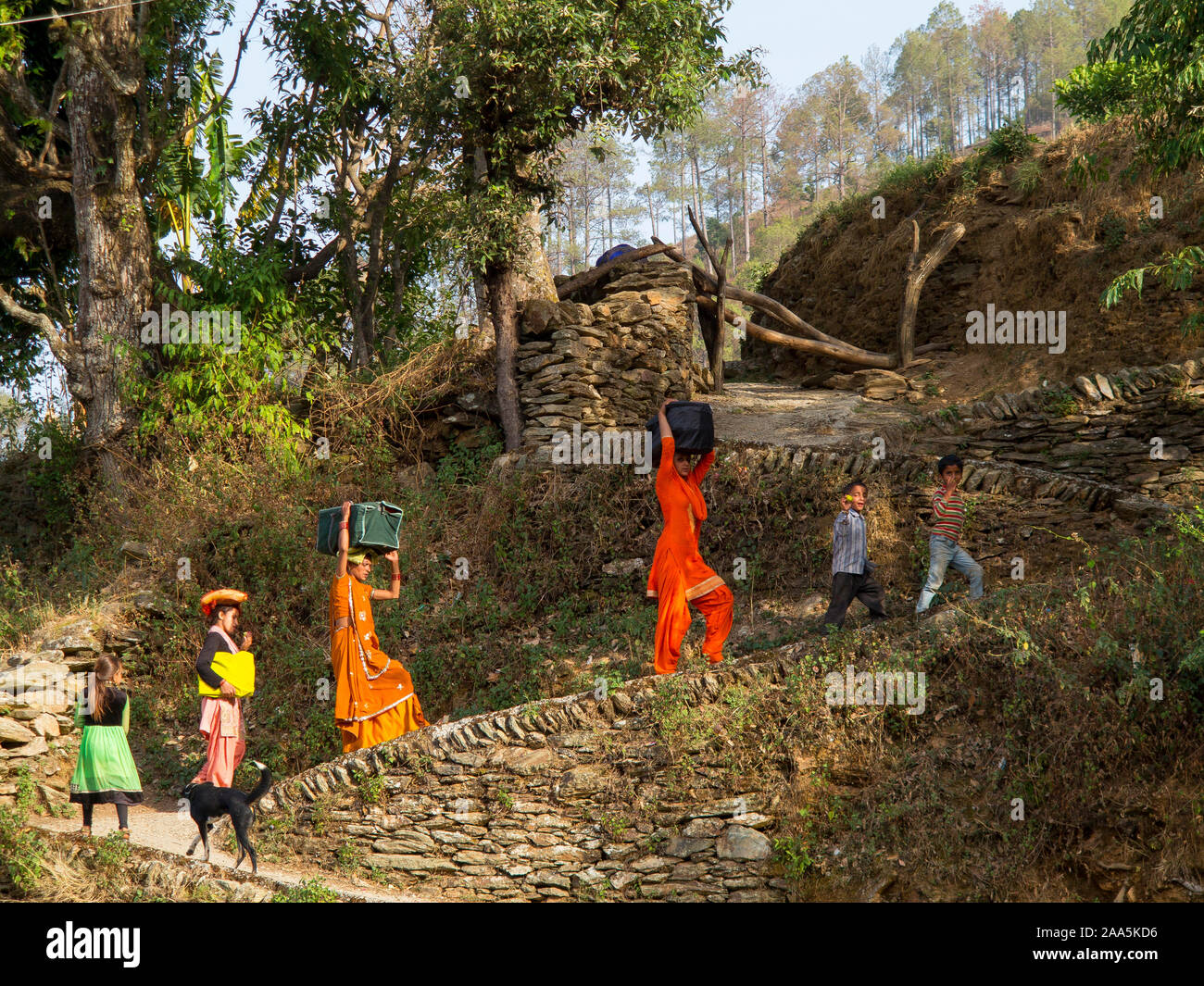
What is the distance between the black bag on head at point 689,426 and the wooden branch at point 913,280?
8.00 meters

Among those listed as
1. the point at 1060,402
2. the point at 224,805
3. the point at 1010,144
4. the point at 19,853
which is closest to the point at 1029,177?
the point at 1010,144

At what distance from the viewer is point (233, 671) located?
21.5 ft

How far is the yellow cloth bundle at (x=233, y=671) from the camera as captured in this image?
6.48 m

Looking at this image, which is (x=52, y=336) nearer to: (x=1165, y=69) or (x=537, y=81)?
(x=537, y=81)

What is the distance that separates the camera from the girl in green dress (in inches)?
265

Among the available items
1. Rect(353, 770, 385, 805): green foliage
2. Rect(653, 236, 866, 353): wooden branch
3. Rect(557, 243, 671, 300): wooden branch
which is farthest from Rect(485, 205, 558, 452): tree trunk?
Rect(353, 770, 385, 805): green foliage

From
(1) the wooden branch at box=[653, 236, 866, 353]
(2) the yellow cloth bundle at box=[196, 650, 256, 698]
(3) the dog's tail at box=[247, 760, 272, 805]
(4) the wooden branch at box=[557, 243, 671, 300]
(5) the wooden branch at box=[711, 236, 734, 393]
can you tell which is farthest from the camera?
(1) the wooden branch at box=[653, 236, 866, 353]

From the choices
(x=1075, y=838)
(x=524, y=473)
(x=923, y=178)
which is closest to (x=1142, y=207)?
(x=923, y=178)

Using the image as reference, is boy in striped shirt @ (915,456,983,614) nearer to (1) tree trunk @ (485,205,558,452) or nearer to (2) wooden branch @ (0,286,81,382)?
(1) tree trunk @ (485,205,558,452)

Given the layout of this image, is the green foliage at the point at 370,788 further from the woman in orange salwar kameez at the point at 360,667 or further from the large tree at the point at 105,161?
the large tree at the point at 105,161

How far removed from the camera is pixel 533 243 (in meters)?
12.3

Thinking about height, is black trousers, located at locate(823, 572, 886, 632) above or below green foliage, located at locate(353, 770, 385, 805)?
above

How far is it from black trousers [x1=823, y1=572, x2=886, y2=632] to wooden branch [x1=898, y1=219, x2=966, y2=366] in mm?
7590

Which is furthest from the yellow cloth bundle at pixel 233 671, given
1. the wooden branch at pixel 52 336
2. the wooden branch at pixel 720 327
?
the wooden branch at pixel 720 327
